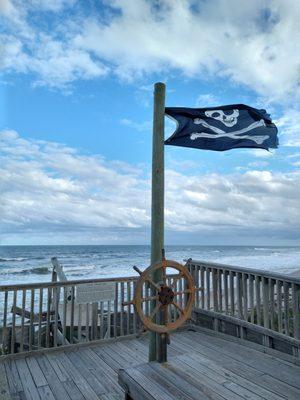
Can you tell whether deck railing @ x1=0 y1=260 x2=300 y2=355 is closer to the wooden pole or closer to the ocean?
the wooden pole

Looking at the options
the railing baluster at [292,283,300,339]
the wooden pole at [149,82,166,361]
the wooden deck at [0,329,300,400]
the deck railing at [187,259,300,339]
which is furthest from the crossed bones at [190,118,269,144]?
the wooden deck at [0,329,300,400]

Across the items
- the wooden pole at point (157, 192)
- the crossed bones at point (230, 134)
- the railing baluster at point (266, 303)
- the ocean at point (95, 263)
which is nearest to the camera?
the wooden pole at point (157, 192)

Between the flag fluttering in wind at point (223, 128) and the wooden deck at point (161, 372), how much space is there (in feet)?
7.76

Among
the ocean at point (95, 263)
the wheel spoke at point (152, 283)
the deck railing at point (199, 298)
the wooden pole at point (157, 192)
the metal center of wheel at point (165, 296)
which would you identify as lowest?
the ocean at point (95, 263)

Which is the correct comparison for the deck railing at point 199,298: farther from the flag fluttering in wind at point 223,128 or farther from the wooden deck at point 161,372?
the flag fluttering in wind at point 223,128

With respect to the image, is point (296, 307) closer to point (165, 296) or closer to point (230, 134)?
point (165, 296)

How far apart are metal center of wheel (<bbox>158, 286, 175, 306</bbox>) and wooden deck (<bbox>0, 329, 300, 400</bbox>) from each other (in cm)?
53

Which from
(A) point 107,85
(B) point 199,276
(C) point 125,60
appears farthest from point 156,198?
(A) point 107,85

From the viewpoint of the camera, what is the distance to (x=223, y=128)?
3.92 meters

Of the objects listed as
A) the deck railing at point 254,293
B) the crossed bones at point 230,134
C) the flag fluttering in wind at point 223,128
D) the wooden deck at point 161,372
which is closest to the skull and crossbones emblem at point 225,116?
the flag fluttering in wind at point 223,128

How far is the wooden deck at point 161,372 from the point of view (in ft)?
8.38

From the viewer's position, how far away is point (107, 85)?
932cm

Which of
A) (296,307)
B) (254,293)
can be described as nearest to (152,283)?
(296,307)

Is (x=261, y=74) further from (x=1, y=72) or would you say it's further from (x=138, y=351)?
(x=138, y=351)
